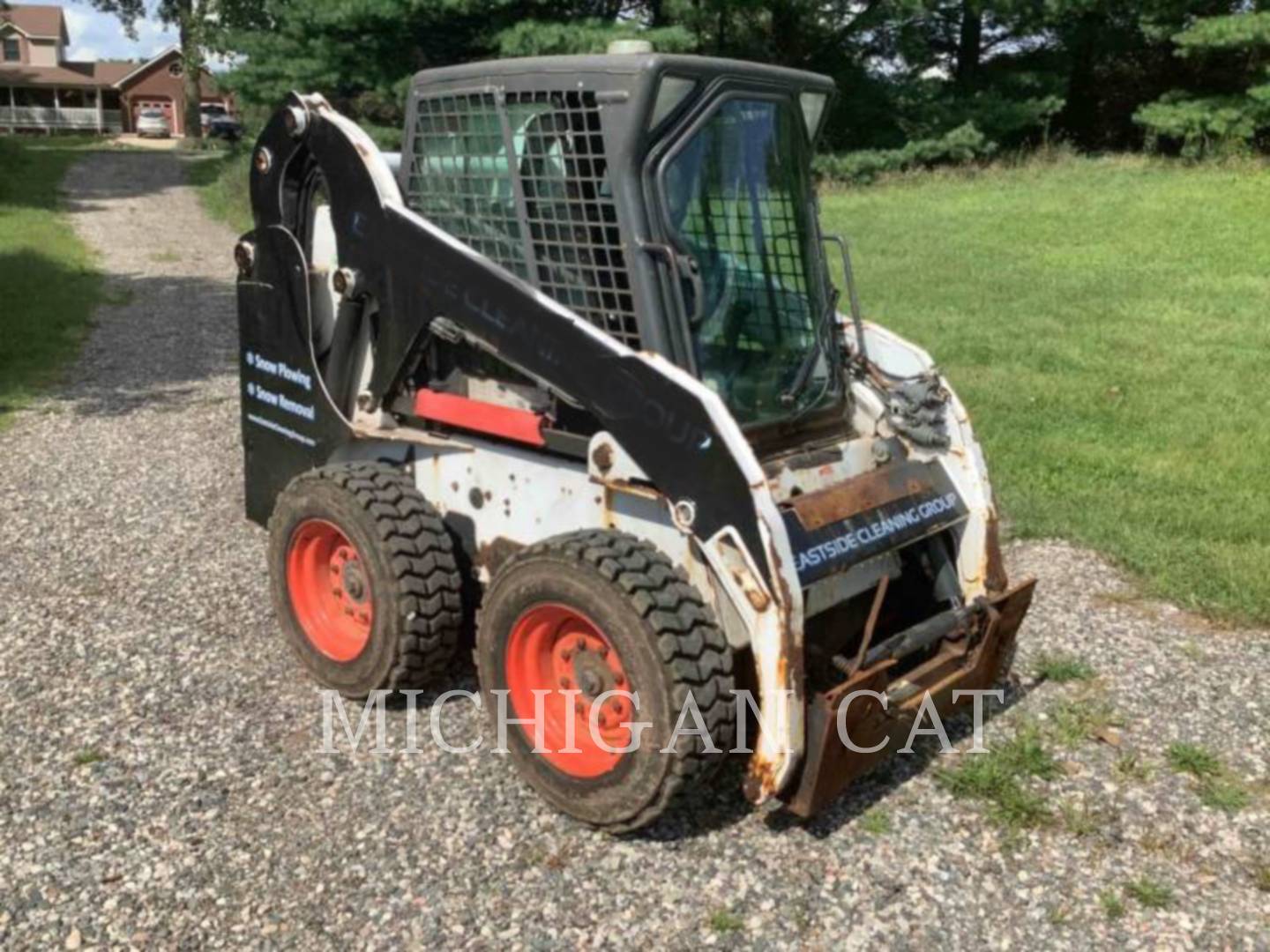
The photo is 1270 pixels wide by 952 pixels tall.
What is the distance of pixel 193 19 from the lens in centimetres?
3428

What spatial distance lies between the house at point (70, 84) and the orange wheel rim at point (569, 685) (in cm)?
6029

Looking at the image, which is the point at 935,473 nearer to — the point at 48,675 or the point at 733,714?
the point at 733,714

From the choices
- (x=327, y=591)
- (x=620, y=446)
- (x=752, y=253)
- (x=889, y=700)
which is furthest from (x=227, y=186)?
(x=889, y=700)

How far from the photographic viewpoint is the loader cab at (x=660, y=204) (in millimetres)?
3324

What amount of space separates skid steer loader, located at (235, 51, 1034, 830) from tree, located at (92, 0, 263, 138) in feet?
89.5

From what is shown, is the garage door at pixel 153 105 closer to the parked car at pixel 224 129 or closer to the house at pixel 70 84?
the house at pixel 70 84

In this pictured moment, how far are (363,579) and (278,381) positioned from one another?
43.3 inches

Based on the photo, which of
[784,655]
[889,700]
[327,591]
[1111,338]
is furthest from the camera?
[1111,338]

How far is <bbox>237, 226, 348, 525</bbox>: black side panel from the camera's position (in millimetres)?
4410

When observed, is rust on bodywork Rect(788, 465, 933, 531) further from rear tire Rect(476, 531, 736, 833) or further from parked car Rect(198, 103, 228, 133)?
parked car Rect(198, 103, 228, 133)

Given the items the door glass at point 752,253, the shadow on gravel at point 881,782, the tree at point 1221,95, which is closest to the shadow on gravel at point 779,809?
the shadow on gravel at point 881,782

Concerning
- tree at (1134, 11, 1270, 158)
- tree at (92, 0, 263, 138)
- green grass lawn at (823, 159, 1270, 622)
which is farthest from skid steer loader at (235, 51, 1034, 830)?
tree at (92, 0, 263, 138)

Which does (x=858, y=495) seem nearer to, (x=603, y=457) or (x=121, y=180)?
(x=603, y=457)

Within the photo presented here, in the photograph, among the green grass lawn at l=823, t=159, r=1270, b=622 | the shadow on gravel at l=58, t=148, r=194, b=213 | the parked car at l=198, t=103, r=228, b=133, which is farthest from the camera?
the parked car at l=198, t=103, r=228, b=133
